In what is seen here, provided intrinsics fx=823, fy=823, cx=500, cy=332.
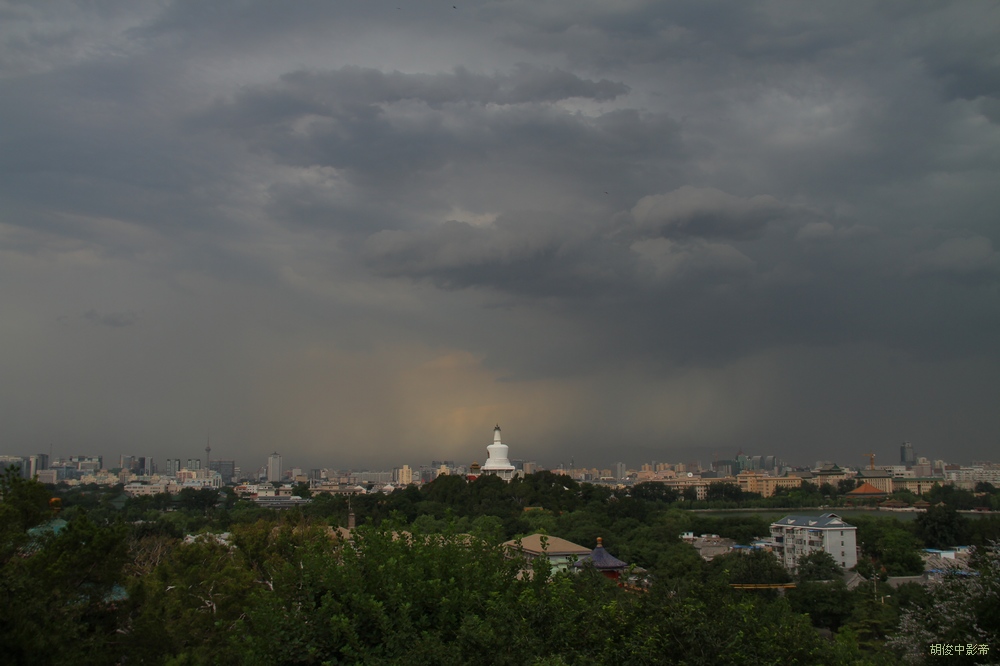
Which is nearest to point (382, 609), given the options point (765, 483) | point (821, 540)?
point (821, 540)

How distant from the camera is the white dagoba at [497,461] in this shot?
76.0m

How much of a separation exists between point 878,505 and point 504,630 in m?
103

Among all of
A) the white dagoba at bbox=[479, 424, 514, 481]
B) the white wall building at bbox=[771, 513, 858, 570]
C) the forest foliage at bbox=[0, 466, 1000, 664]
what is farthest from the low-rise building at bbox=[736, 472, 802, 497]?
the forest foliage at bbox=[0, 466, 1000, 664]

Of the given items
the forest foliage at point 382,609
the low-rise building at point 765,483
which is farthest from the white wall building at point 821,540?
the low-rise building at point 765,483

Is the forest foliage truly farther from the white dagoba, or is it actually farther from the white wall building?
the white dagoba

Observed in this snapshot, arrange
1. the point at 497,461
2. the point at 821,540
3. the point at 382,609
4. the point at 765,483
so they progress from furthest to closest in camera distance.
Result: the point at 765,483 → the point at 497,461 → the point at 821,540 → the point at 382,609

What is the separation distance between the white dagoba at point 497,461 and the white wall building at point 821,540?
1286 inches

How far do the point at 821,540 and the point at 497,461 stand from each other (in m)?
38.7

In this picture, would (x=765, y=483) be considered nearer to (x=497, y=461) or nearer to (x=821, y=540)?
(x=497, y=461)

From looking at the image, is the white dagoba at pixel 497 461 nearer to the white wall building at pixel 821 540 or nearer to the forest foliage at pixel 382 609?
the white wall building at pixel 821 540

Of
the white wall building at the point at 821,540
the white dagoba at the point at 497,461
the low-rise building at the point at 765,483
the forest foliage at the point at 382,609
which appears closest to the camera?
the forest foliage at the point at 382,609

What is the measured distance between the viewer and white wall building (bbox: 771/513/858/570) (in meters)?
43.4

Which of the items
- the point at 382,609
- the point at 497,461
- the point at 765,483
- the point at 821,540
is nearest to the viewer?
the point at 382,609

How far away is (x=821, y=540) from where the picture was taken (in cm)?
4344
